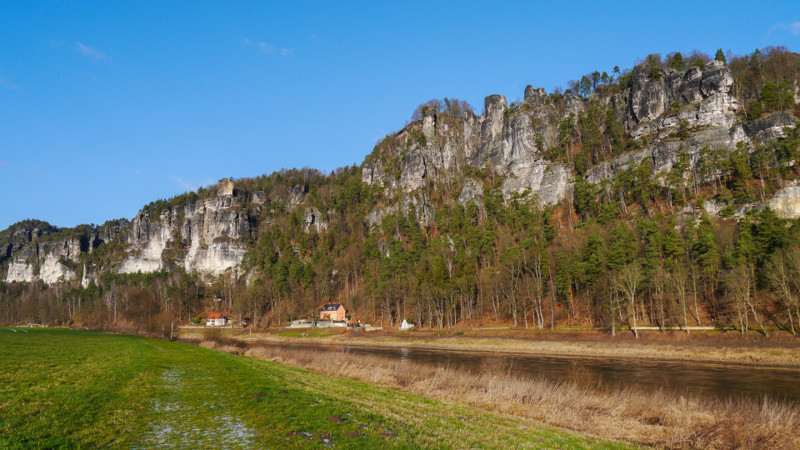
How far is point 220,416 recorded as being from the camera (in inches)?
430

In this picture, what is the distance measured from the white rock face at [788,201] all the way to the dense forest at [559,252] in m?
1.89

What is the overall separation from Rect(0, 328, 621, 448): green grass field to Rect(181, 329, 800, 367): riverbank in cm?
3437

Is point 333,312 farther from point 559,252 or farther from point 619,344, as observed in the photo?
point 619,344

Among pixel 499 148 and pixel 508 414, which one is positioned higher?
pixel 499 148

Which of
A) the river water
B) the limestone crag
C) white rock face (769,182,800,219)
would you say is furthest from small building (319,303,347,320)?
white rock face (769,182,800,219)

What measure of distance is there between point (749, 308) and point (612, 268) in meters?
16.0

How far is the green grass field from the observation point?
866cm

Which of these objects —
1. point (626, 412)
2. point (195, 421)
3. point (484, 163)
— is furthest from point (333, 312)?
point (195, 421)

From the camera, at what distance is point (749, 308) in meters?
46.7

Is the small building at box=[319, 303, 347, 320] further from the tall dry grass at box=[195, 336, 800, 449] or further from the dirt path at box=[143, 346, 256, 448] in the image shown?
the dirt path at box=[143, 346, 256, 448]

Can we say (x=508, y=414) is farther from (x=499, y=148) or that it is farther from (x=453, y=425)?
(x=499, y=148)

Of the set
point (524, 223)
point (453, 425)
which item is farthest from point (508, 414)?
point (524, 223)

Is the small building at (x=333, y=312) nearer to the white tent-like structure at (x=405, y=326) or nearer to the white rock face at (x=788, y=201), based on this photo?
the white tent-like structure at (x=405, y=326)

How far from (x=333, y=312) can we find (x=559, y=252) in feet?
202
